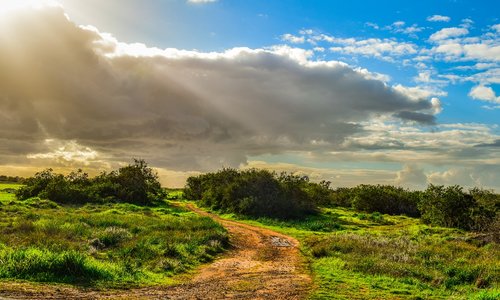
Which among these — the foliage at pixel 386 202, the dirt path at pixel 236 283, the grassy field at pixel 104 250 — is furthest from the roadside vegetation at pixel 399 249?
the foliage at pixel 386 202

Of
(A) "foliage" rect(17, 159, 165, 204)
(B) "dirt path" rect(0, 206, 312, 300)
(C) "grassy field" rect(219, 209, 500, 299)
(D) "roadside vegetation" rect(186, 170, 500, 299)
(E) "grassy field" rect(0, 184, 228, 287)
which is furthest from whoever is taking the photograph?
(A) "foliage" rect(17, 159, 165, 204)

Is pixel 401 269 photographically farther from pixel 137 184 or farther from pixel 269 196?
pixel 137 184

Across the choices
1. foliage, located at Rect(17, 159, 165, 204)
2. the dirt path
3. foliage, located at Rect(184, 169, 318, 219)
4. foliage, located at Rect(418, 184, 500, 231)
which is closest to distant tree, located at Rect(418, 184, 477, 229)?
foliage, located at Rect(418, 184, 500, 231)

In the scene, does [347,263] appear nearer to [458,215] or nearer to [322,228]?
[322,228]

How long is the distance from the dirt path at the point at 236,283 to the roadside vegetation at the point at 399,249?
1190 mm

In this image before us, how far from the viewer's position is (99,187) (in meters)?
71.1

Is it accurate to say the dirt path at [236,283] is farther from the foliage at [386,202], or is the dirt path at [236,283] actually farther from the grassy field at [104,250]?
the foliage at [386,202]

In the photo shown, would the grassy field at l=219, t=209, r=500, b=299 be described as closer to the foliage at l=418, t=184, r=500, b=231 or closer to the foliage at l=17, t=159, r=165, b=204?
the foliage at l=418, t=184, r=500, b=231

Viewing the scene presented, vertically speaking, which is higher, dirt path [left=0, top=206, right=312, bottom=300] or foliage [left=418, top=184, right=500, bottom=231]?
foliage [left=418, top=184, right=500, bottom=231]

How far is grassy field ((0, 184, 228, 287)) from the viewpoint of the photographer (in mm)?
16422

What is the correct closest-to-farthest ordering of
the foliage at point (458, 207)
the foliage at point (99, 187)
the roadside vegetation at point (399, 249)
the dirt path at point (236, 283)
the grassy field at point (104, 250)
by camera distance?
1. the dirt path at point (236, 283)
2. the grassy field at point (104, 250)
3. the roadside vegetation at point (399, 249)
4. the foliage at point (458, 207)
5. the foliage at point (99, 187)

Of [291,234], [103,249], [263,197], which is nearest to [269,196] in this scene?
[263,197]

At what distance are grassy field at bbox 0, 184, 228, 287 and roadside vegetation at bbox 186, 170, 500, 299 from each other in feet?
22.9

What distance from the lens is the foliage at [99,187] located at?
65.8 metres
